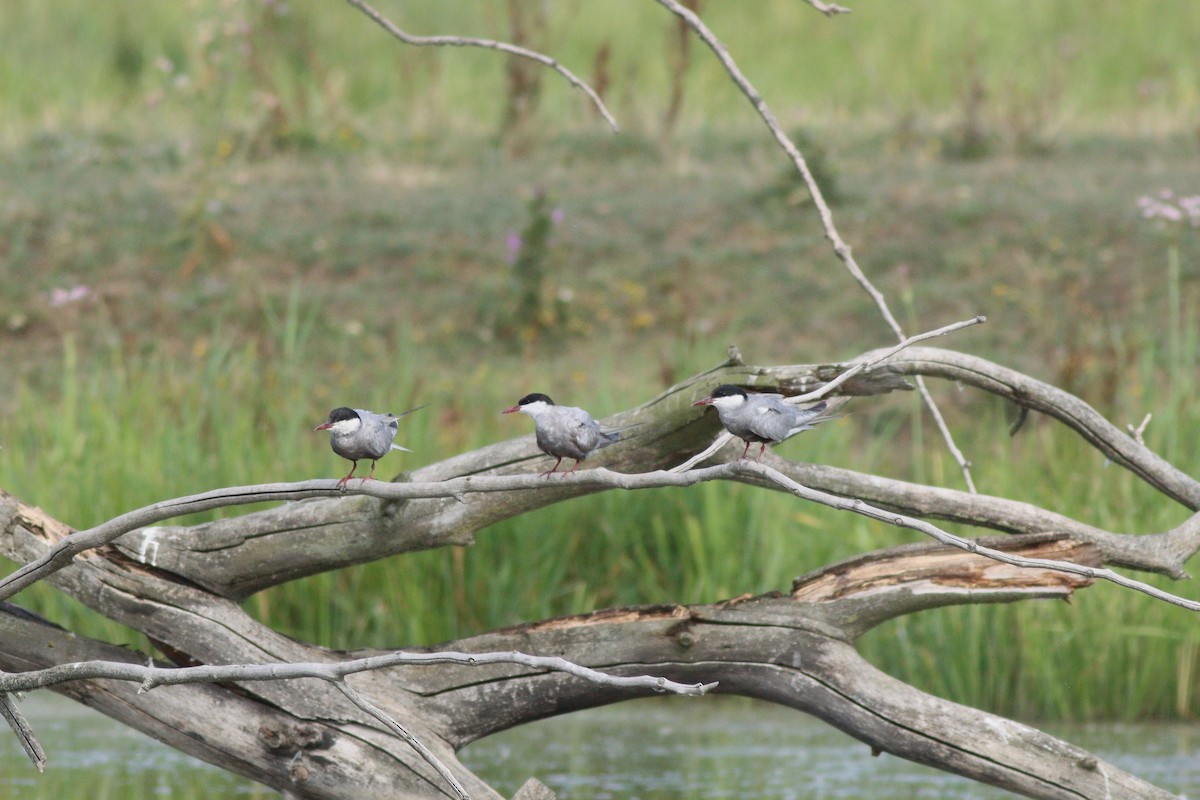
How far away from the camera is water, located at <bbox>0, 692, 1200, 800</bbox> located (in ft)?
15.1

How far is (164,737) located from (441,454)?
2.25 meters

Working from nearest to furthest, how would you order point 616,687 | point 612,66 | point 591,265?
point 616,687
point 591,265
point 612,66

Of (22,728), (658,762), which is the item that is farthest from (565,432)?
(658,762)

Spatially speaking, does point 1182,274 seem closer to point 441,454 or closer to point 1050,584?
point 441,454

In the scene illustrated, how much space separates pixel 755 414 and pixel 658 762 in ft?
6.77

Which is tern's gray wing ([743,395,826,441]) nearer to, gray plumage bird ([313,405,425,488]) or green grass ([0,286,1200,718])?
gray plumage bird ([313,405,425,488])

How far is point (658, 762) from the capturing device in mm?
4945

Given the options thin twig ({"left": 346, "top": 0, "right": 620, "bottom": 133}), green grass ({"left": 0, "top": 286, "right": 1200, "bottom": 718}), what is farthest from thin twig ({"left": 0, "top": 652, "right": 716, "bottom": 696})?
green grass ({"left": 0, "top": 286, "right": 1200, "bottom": 718})

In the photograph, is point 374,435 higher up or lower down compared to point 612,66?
lower down

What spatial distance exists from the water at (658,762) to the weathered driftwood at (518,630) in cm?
103

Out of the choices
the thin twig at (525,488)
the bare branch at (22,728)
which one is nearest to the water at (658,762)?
the bare branch at (22,728)

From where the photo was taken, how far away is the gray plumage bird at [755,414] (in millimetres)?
3232

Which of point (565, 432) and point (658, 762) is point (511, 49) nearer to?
point (565, 432)

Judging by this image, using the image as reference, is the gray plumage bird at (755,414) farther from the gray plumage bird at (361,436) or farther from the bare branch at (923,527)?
the gray plumage bird at (361,436)
